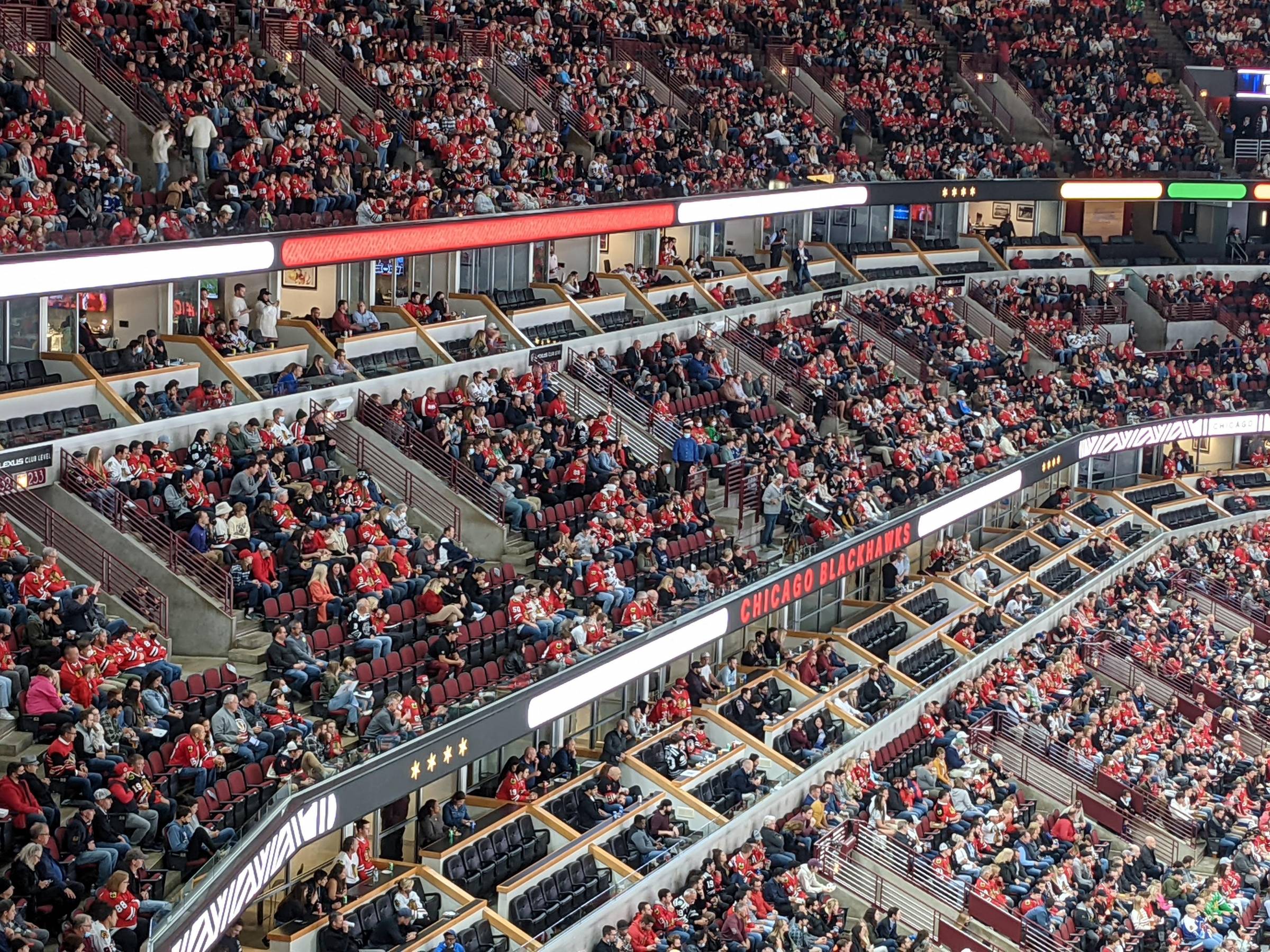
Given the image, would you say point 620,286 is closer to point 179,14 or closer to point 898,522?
point 898,522

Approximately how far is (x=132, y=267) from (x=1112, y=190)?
29629 millimetres

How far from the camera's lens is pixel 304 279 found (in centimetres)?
3088

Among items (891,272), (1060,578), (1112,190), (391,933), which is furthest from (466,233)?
(1112,190)

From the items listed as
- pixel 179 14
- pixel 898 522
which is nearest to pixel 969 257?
pixel 898 522

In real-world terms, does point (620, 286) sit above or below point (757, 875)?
above

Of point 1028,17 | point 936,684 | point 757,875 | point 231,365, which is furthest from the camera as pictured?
point 1028,17

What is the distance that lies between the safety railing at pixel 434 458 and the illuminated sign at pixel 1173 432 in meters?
17.5

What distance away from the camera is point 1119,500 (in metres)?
41.2

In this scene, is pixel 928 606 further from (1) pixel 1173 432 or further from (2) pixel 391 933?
(2) pixel 391 933

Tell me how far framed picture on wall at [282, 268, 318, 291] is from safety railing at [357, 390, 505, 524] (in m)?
4.77

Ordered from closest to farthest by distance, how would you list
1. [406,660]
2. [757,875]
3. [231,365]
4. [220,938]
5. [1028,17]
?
1. [220,938]
2. [406,660]
3. [757,875]
4. [231,365]
5. [1028,17]

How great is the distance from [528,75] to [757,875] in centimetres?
1784

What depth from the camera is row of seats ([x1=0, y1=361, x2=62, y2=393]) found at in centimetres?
2294

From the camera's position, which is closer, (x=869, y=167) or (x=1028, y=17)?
(x=869, y=167)
